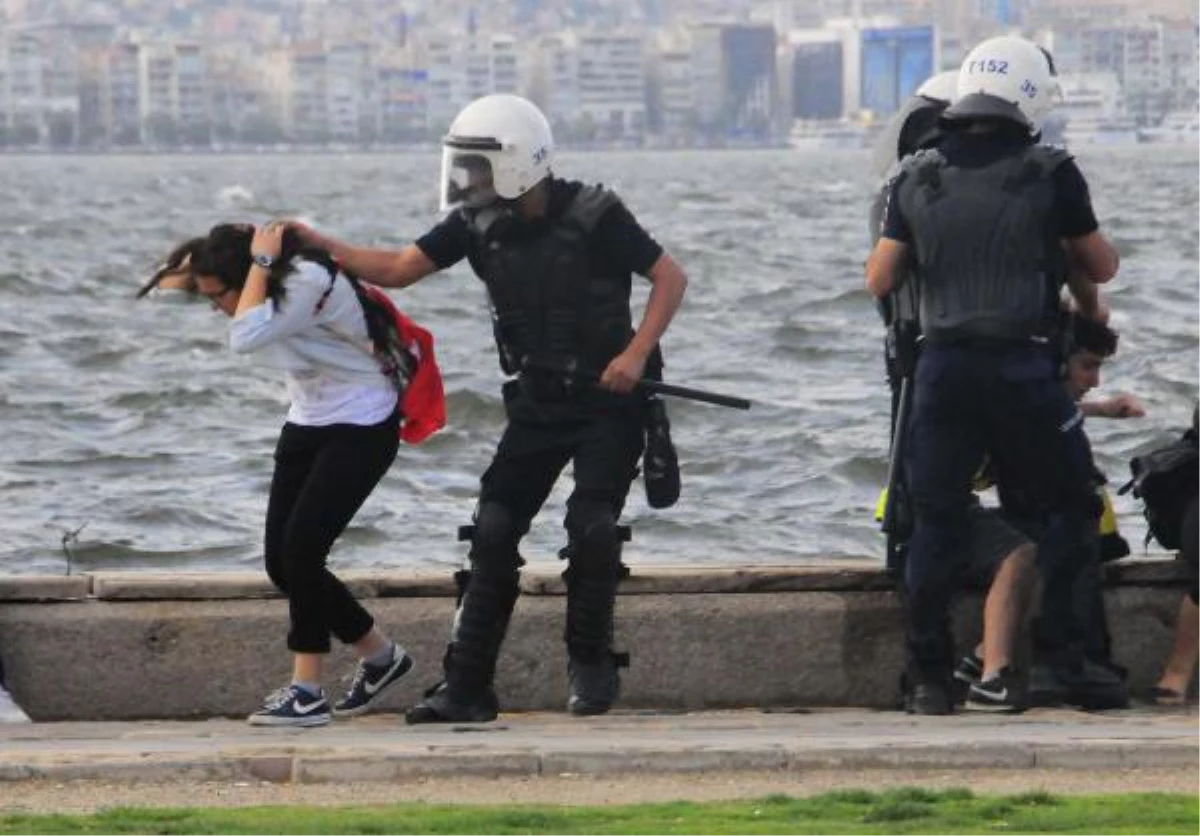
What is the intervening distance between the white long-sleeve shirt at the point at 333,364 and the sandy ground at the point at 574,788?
4.88 ft

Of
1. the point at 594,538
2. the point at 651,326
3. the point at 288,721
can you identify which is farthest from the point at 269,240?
the point at 288,721

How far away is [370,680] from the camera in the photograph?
31.7 ft

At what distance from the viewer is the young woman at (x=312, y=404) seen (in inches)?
369

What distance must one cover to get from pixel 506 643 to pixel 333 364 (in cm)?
97

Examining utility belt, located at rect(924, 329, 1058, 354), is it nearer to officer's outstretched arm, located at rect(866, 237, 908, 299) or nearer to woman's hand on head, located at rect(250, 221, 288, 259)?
officer's outstretched arm, located at rect(866, 237, 908, 299)

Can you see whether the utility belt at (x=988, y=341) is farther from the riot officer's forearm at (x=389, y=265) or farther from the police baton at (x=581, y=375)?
the riot officer's forearm at (x=389, y=265)

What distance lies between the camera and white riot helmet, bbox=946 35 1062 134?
371 inches

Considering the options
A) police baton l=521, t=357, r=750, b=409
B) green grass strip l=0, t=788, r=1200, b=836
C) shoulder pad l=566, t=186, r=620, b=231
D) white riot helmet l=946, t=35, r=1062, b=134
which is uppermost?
white riot helmet l=946, t=35, r=1062, b=134

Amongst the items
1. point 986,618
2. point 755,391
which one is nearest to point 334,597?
point 986,618

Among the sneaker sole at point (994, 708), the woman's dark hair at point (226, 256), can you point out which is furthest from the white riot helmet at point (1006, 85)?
the woman's dark hair at point (226, 256)

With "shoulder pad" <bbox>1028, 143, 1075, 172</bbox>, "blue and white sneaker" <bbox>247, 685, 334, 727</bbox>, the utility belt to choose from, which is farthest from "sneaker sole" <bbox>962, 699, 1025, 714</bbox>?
"blue and white sneaker" <bbox>247, 685, 334, 727</bbox>

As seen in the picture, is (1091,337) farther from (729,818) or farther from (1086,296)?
(729,818)

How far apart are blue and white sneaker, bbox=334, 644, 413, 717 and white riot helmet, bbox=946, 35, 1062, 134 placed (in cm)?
200

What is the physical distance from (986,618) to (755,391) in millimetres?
21007
